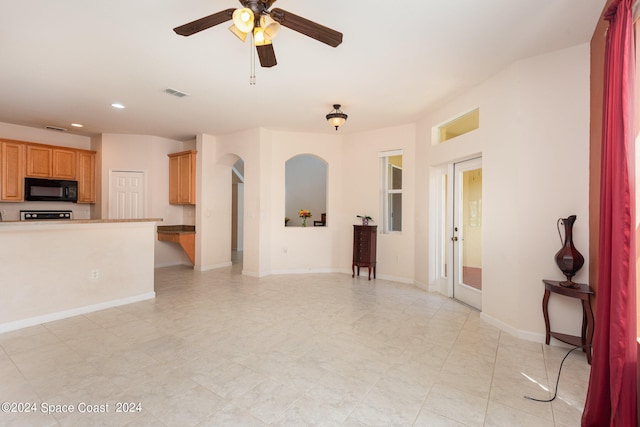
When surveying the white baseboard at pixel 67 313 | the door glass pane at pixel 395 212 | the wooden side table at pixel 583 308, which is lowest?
the white baseboard at pixel 67 313

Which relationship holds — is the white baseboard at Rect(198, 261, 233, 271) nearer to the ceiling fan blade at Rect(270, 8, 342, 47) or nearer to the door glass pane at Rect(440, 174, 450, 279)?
the door glass pane at Rect(440, 174, 450, 279)

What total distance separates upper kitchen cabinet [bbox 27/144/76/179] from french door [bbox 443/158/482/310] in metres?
7.18

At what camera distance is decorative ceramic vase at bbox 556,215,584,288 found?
2668 millimetres

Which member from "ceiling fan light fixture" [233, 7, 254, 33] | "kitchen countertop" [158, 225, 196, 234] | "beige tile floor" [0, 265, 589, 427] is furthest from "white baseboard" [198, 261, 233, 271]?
"ceiling fan light fixture" [233, 7, 254, 33]

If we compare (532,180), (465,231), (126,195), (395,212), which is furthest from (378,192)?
(126,195)

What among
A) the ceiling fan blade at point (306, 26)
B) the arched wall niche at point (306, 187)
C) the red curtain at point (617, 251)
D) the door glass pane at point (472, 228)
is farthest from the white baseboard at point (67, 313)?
the arched wall niche at point (306, 187)

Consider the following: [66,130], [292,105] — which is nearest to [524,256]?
[292,105]

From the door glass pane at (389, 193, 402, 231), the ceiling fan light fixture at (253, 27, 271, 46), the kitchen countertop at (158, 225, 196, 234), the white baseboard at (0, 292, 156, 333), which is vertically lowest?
the white baseboard at (0, 292, 156, 333)

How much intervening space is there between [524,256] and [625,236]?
156 cm

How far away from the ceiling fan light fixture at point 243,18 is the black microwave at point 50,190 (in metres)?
5.94

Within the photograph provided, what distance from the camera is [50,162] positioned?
5637 mm

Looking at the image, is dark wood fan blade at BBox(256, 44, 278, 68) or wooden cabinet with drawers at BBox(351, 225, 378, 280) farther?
wooden cabinet with drawers at BBox(351, 225, 378, 280)

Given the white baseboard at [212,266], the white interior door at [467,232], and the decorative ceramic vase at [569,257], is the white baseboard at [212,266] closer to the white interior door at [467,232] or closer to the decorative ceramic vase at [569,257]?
the white interior door at [467,232]

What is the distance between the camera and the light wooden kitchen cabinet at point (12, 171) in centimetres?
514
